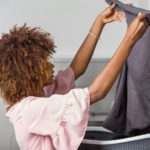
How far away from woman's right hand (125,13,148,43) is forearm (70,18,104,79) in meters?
0.29

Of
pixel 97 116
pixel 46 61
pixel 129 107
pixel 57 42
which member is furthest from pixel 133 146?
pixel 57 42

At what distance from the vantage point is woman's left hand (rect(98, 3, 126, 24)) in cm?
109

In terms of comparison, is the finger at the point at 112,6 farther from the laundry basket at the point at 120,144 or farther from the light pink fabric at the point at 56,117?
the laundry basket at the point at 120,144

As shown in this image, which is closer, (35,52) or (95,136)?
(35,52)

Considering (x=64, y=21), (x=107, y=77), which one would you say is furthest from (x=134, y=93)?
(x=64, y=21)

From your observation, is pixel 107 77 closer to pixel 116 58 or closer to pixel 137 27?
pixel 116 58

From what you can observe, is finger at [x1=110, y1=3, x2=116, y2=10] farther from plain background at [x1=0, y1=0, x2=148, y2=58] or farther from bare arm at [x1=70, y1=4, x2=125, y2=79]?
plain background at [x1=0, y1=0, x2=148, y2=58]

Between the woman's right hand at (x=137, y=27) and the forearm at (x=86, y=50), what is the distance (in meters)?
0.29

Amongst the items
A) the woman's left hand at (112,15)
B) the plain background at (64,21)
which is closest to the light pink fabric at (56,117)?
the woman's left hand at (112,15)

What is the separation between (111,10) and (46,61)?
0.28 meters

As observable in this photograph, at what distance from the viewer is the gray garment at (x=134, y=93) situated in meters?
1.04

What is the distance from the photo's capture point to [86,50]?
1229 mm

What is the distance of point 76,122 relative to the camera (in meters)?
0.96

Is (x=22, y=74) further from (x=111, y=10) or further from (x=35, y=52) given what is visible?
(x=111, y=10)
